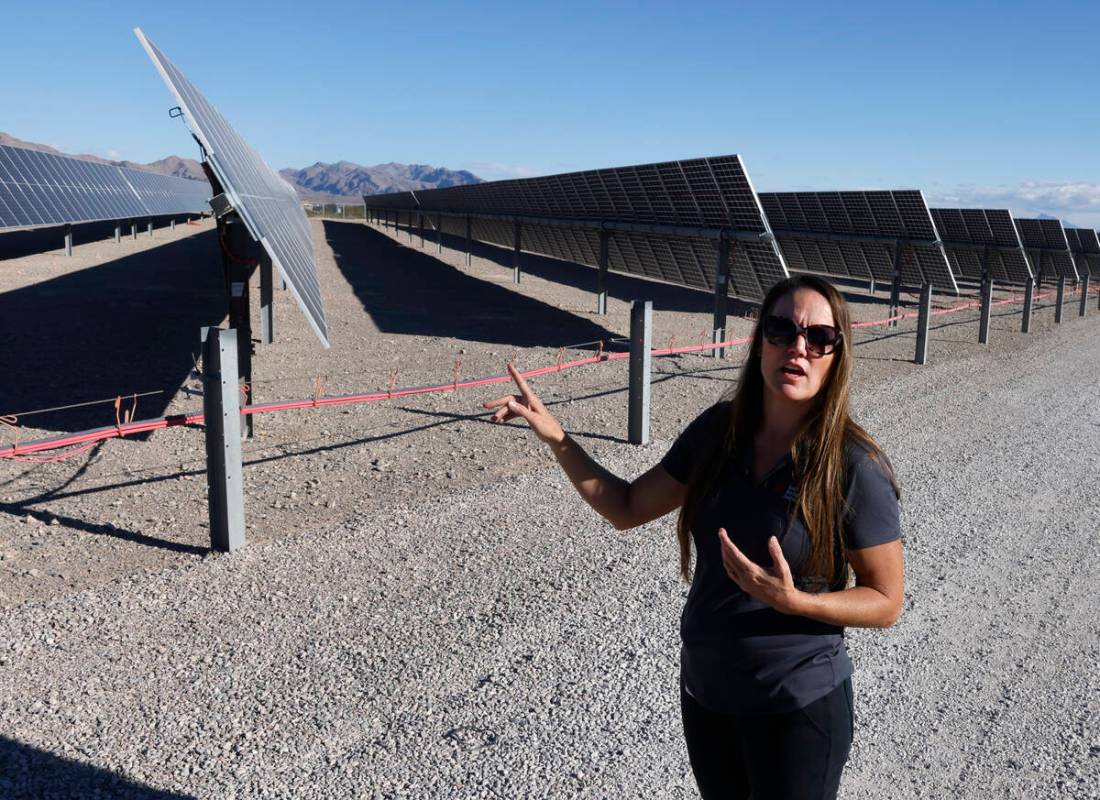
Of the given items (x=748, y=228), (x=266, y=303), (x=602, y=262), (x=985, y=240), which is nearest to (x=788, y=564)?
(x=748, y=228)

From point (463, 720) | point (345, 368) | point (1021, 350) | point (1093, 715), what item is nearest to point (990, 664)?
point (1093, 715)

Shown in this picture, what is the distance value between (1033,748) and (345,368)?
9883mm

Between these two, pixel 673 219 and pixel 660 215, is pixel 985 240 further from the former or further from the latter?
pixel 673 219

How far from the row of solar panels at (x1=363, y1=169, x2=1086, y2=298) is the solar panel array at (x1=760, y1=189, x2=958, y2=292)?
0.03 meters

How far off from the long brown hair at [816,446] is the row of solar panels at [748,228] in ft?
34.6

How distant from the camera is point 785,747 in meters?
2.08

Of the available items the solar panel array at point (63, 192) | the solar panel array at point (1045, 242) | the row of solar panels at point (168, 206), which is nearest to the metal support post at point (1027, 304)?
the solar panel array at point (1045, 242)

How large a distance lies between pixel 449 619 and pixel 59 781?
1.84 metres

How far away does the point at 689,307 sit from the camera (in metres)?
21.6

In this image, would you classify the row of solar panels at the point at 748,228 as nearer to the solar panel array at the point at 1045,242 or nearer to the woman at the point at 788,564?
the solar panel array at the point at 1045,242

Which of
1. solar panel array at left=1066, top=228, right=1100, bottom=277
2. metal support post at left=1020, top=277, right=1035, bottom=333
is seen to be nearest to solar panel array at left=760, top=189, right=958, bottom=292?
metal support post at left=1020, top=277, right=1035, bottom=333

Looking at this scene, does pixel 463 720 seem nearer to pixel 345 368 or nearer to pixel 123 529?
pixel 123 529

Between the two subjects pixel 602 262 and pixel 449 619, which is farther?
pixel 602 262

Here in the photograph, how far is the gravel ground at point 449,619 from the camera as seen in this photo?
3.46 meters
